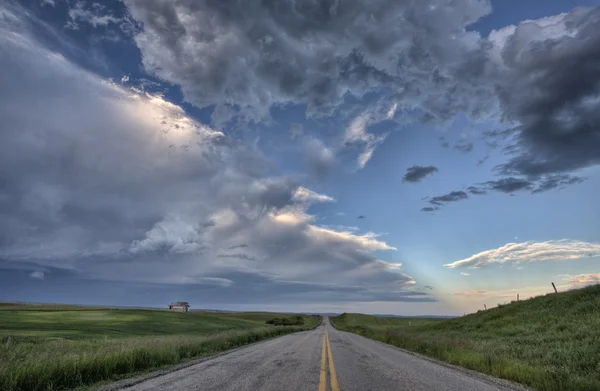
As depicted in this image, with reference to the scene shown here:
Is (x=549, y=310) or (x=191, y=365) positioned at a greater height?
(x=549, y=310)

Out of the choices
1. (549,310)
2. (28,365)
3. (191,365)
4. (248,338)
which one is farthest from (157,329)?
(549,310)

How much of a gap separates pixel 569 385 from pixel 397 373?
4450 millimetres

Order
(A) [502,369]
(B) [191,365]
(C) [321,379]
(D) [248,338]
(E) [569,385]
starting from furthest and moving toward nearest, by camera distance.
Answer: (D) [248,338], (B) [191,365], (A) [502,369], (C) [321,379], (E) [569,385]

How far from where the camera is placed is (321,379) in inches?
373

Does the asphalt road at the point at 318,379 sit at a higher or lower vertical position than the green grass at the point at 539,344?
lower

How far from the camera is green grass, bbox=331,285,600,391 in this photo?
10672 millimetres

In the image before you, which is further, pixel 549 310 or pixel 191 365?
pixel 549 310

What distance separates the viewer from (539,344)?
2036 centimetres

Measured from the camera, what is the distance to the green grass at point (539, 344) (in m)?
10.7

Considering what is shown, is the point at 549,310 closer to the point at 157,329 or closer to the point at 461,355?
the point at 461,355

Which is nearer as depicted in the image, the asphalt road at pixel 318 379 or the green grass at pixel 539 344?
the asphalt road at pixel 318 379

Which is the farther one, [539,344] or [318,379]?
[539,344]

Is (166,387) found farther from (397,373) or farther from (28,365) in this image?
(397,373)

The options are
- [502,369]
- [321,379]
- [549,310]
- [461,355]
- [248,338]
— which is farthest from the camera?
[549,310]
